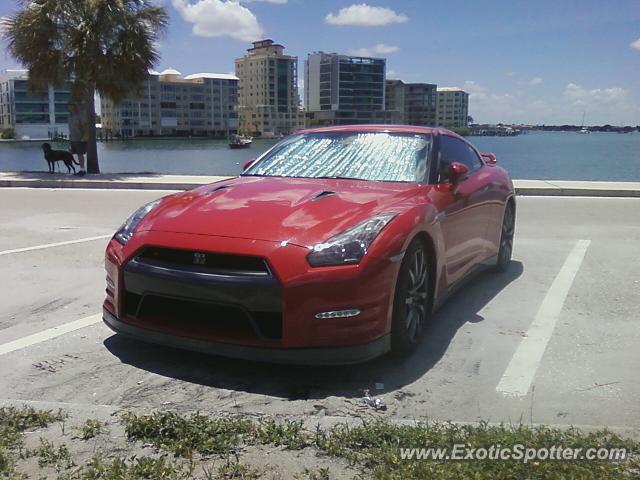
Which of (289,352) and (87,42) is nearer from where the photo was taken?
(289,352)

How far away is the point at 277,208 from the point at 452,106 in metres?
82.9

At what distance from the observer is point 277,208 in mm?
4023

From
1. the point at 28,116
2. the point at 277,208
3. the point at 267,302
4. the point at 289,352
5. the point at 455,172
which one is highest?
the point at 28,116

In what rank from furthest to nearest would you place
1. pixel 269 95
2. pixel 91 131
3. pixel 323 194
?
pixel 269 95 < pixel 91 131 < pixel 323 194

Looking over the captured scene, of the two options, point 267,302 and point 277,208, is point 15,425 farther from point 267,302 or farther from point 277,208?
point 277,208

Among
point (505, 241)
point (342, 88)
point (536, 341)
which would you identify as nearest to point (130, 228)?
point (536, 341)

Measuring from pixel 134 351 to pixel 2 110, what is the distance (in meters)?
109

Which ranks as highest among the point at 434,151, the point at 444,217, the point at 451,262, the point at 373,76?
the point at 373,76

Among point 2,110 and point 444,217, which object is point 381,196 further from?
point 2,110

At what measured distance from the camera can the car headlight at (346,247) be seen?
3.52m

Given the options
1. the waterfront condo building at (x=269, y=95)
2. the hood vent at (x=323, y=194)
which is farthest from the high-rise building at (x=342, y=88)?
the waterfront condo building at (x=269, y=95)

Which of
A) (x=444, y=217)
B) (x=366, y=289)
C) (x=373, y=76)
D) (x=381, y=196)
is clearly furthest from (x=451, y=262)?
(x=373, y=76)

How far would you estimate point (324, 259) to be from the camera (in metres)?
3.53

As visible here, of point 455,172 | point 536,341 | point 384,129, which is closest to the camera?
point 536,341
